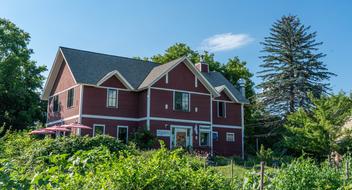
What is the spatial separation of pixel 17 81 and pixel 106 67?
1149 cm

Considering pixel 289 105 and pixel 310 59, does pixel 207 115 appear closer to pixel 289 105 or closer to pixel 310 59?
pixel 289 105

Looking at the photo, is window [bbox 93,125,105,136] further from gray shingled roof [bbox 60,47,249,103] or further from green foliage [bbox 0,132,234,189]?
green foliage [bbox 0,132,234,189]

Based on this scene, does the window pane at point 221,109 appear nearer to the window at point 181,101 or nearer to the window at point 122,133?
the window at point 181,101

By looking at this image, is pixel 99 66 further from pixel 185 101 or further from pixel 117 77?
pixel 185 101

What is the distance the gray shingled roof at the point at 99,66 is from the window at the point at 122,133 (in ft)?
10.1

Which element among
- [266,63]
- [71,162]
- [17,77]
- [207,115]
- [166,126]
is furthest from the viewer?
[266,63]

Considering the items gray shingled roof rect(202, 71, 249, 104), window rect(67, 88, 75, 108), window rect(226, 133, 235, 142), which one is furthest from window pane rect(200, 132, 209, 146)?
window rect(67, 88, 75, 108)

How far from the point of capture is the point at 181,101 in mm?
28156

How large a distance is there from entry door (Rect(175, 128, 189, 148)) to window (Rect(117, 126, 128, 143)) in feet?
11.3

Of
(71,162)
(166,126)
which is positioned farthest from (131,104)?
(71,162)

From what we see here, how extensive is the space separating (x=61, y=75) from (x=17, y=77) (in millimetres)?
8981

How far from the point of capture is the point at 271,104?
4228 cm

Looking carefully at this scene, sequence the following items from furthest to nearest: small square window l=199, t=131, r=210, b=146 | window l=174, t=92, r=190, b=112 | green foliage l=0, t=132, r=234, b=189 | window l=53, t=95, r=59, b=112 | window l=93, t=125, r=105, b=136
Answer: window l=53, t=95, r=59, b=112
small square window l=199, t=131, r=210, b=146
window l=174, t=92, r=190, b=112
window l=93, t=125, r=105, b=136
green foliage l=0, t=132, r=234, b=189

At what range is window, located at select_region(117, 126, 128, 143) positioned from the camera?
87.4 ft
